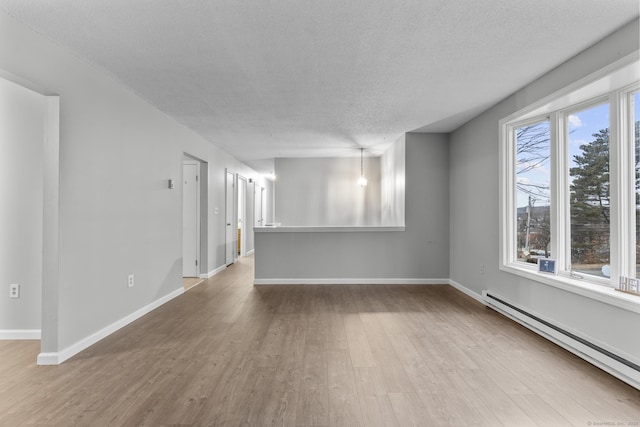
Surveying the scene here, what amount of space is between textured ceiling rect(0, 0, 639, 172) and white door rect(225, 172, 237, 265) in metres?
3.03

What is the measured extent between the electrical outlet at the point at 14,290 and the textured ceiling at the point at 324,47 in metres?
2.12

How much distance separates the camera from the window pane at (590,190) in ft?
8.68

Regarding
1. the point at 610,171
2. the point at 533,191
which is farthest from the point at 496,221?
the point at 610,171

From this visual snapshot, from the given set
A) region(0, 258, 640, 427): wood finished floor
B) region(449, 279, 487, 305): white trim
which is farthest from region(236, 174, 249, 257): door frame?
region(449, 279, 487, 305): white trim

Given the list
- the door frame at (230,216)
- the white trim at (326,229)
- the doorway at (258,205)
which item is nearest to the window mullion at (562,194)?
the white trim at (326,229)

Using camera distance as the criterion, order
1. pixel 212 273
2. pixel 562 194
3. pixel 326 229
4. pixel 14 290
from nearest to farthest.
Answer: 1. pixel 14 290
2. pixel 562 194
3. pixel 326 229
4. pixel 212 273

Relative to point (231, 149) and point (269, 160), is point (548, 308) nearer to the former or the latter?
point (231, 149)

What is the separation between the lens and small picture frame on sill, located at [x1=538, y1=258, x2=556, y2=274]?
306 cm

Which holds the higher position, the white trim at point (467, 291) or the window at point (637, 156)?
the window at point (637, 156)

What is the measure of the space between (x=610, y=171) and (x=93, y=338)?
14.9 ft

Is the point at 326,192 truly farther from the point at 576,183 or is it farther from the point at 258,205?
the point at 576,183

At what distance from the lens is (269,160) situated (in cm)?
773

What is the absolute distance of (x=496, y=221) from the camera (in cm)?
387

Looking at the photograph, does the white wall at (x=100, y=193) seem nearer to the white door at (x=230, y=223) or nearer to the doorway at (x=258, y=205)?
the white door at (x=230, y=223)
